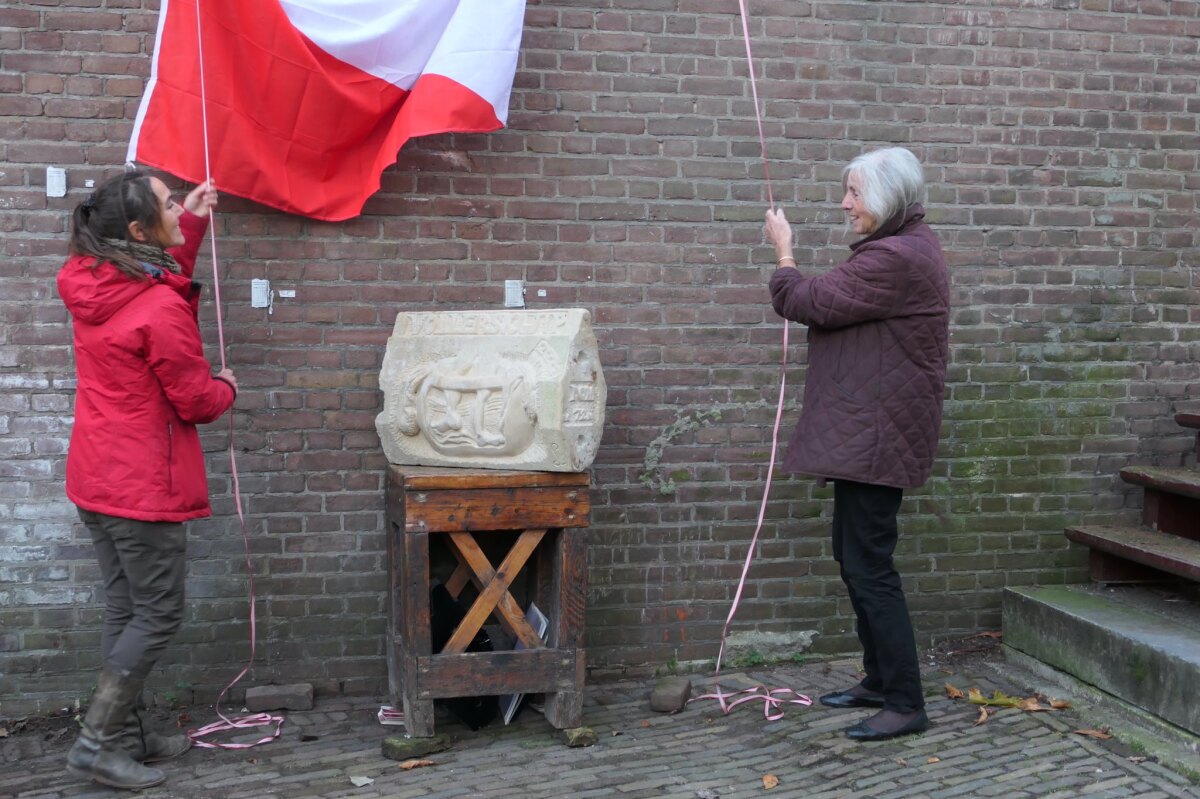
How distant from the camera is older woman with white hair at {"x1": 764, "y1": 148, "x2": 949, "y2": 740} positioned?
13.5 feet

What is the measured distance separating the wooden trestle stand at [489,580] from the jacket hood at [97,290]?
1.06 m

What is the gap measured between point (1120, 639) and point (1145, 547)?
0.60m

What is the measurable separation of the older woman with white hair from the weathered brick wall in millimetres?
730

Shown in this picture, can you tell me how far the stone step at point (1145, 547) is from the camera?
459 centimetres

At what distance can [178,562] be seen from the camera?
12.7 feet

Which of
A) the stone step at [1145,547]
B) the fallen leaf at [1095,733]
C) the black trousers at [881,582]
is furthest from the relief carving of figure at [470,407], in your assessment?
the stone step at [1145,547]

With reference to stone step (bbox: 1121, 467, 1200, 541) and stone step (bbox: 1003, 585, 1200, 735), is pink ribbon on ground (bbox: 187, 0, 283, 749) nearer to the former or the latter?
stone step (bbox: 1003, 585, 1200, 735)

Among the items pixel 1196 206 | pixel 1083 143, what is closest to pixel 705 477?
pixel 1083 143

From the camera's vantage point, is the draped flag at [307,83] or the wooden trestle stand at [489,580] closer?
the wooden trestle stand at [489,580]

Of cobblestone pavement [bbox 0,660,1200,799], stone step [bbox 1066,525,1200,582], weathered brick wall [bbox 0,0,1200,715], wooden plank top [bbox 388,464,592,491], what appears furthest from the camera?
stone step [bbox 1066,525,1200,582]

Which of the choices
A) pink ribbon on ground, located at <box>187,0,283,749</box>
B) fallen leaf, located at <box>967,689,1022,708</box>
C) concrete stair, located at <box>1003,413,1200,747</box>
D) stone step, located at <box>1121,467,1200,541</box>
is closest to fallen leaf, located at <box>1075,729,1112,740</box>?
concrete stair, located at <box>1003,413,1200,747</box>

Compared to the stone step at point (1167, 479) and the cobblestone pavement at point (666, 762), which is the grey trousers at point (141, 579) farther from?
the stone step at point (1167, 479)

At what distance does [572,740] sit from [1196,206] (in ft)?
11.8

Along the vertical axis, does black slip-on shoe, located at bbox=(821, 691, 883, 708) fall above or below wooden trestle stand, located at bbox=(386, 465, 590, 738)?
below
